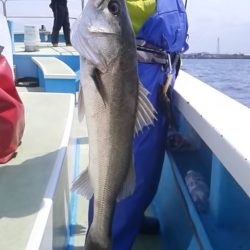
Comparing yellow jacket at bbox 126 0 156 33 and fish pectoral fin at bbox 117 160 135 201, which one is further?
yellow jacket at bbox 126 0 156 33

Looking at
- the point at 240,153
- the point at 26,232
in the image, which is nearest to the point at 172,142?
the point at 240,153

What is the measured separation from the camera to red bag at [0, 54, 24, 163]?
4.98 ft

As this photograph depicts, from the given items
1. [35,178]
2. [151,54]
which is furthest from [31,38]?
[35,178]

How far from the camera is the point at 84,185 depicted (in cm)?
Answer: 154

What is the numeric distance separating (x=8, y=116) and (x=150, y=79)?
0.65 meters

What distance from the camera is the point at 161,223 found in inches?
98.0

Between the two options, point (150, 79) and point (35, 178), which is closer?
point (35, 178)

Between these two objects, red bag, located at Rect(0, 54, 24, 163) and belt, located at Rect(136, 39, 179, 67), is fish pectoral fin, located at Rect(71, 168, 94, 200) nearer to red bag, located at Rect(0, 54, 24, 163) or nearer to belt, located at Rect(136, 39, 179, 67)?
red bag, located at Rect(0, 54, 24, 163)

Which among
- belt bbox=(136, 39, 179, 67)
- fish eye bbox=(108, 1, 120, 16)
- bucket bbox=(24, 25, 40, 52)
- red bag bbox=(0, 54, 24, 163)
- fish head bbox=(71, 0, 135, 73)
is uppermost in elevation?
fish eye bbox=(108, 1, 120, 16)

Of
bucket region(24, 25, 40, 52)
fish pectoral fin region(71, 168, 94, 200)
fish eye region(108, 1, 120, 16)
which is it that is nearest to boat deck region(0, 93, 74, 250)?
fish pectoral fin region(71, 168, 94, 200)

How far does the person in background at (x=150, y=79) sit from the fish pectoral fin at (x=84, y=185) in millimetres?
351

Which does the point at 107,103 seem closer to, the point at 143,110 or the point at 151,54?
the point at 143,110

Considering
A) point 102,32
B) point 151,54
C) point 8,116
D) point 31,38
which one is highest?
point 102,32

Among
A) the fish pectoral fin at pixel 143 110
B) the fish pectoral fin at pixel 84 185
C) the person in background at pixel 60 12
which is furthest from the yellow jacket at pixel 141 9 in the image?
the person in background at pixel 60 12
